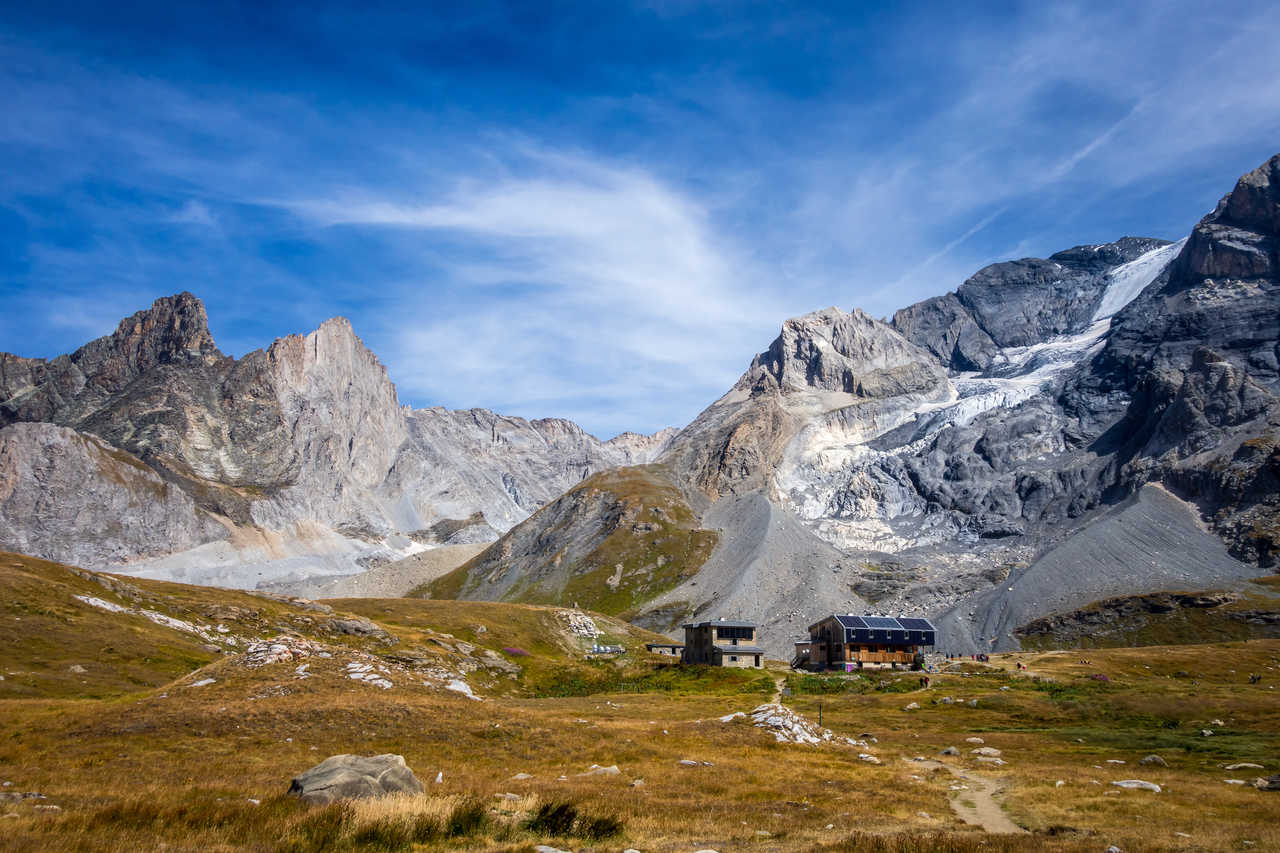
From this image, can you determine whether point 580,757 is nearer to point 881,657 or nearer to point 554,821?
point 554,821

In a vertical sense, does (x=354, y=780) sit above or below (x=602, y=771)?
above

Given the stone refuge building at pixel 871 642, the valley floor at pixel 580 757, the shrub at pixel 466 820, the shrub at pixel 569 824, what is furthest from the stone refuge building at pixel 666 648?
the shrub at pixel 466 820

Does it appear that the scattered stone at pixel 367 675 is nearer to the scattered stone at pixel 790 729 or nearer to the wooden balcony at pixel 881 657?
the scattered stone at pixel 790 729

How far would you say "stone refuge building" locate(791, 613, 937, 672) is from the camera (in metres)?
95.1

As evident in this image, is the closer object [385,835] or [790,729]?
[385,835]

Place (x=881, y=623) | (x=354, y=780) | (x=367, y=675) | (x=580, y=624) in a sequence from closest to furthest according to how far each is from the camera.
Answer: (x=354, y=780), (x=367, y=675), (x=881, y=623), (x=580, y=624)

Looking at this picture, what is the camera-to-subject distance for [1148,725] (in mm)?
48562

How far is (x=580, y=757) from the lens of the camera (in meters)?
32.7

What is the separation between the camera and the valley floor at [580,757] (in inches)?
683

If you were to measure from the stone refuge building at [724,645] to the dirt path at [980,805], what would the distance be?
5864cm

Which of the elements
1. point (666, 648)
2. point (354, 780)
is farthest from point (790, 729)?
point (666, 648)


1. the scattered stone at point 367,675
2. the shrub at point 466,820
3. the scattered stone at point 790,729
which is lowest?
the scattered stone at point 790,729

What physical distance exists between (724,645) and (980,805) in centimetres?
6946

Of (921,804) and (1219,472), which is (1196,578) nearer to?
(1219,472)
